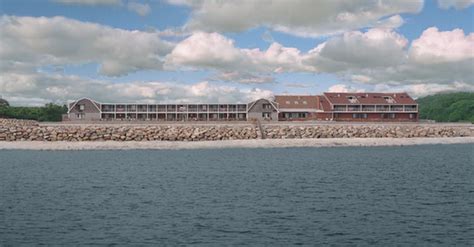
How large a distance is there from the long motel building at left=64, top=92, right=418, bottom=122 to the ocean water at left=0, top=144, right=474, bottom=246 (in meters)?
68.1

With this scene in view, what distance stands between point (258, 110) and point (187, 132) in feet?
141

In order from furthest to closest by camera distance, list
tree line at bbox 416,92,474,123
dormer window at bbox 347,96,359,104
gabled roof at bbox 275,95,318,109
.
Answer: tree line at bbox 416,92,474,123 < gabled roof at bbox 275,95,318,109 < dormer window at bbox 347,96,359,104

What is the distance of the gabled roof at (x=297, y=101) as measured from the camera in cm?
11394

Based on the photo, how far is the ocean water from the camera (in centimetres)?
1845

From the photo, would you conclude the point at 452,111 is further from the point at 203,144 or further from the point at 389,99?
the point at 203,144

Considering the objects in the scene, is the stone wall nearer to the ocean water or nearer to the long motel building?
the long motel building

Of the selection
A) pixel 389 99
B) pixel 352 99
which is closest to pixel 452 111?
pixel 389 99

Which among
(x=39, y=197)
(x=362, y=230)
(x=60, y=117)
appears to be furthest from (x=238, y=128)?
(x=60, y=117)

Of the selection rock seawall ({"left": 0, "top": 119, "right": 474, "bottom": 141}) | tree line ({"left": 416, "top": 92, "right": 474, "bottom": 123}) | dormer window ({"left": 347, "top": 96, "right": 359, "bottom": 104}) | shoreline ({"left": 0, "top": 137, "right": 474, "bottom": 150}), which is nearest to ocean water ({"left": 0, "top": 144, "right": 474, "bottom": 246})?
shoreline ({"left": 0, "top": 137, "right": 474, "bottom": 150})

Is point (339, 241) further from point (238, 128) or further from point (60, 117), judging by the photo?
point (60, 117)

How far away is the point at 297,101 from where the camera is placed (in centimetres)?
11562

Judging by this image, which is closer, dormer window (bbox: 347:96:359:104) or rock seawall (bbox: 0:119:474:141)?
rock seawall (bbox: 0:119:474:141)

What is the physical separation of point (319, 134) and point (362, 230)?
2143 inches

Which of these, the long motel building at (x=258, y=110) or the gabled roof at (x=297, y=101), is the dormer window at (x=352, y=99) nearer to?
the long motel building at (x=258, y=110)
